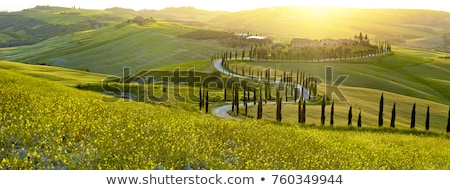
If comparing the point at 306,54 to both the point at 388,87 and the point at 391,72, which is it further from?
the point at 388,87

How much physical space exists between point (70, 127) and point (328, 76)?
135266 mm

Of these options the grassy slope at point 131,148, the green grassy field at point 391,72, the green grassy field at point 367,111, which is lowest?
the green grassy field at point 367,111

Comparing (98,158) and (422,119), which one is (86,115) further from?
(422,119)

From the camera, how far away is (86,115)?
19250 mm

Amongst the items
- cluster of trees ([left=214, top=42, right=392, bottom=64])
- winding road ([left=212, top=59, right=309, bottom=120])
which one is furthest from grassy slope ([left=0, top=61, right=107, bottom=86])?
cluster of trees ([left=214, top=42, right=392, bottom=64])

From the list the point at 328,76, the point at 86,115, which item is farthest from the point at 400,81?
the point at 86,115

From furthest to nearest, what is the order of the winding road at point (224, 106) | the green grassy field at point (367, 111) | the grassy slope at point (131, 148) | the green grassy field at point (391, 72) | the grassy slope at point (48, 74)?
the green grassy field at point (391, 72) → the grassy slope at point (48, 74) → the green grassy field at point (367, 111) → the winding road at point (224, 106) → the grassy slope at point (131, 148)

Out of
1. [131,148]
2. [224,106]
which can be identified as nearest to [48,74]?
[224,106]

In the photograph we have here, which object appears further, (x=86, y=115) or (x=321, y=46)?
(x=321, y=46)

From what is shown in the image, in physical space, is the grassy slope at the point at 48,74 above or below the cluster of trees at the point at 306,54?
below

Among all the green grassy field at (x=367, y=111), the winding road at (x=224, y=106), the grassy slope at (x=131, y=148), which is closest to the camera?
the grassy slope at (x=131, y=148)

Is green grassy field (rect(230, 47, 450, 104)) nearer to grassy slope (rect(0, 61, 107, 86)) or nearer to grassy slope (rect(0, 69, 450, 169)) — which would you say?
grassy slope (rect(0, 61, 107, 86))

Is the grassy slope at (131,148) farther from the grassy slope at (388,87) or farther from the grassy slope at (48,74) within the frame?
the grassy slope at (48,74)

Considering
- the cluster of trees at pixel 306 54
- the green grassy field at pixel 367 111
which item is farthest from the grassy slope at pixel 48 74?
the cluster of trees at pixel 306 54
